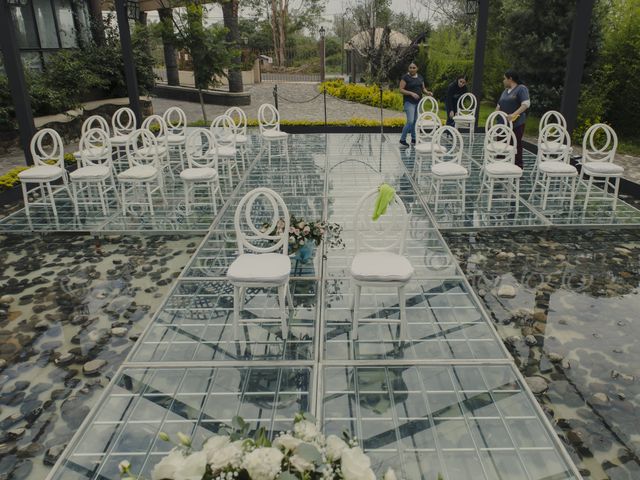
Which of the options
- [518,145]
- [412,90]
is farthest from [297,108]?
[518,145]

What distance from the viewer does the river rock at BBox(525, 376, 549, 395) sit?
3.11 metres

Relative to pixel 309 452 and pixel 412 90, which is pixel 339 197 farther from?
pixel 309 452

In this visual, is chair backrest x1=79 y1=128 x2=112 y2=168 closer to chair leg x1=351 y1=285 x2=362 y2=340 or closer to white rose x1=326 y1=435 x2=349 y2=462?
chair leg x1=351 y1=285 x2=362 y2=340

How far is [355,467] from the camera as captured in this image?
1.14 meters

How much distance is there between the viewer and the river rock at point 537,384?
3.11m

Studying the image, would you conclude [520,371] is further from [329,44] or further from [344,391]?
[329,44]

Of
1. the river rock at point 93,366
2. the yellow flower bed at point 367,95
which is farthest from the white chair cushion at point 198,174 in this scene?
the yellow flower bed at point 367,95

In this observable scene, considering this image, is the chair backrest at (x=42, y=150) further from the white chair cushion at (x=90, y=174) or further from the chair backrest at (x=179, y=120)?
the chair backrest at (x=179, y=120)

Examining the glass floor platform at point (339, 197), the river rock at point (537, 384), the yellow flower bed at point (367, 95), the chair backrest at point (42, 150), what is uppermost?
the chair backrest at point (42, 150)

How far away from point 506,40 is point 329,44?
20.3 metres

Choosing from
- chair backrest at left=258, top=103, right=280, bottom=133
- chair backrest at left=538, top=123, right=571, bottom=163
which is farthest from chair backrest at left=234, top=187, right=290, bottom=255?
chair backrest at left=538, top=123, right=571, bottom=163

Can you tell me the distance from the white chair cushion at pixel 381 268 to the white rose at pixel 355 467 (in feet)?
6.99

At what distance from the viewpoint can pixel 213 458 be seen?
1167 mm

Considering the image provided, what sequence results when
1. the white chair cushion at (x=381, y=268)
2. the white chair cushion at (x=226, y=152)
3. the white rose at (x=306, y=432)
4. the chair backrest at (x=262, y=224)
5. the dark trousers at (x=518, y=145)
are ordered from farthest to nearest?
the dark trousers at (x=518, y=145)
the white chair cushion at (x=226, y=152)
the chair backrest at (x=262, y=224)
the white chair cushion at (x=381, y=268)
the white rose at (x=306, y=432)
